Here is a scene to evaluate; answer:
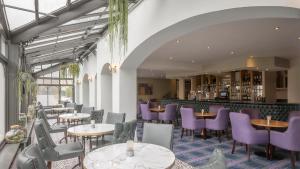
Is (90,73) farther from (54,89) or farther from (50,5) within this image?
(50,5)

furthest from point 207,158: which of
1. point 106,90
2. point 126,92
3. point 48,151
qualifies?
point 106,90

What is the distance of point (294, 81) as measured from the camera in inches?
381

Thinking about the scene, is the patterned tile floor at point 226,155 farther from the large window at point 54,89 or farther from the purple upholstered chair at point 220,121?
the large window at point 54,89

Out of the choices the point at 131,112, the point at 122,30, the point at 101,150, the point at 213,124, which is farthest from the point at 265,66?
the point at 101,150

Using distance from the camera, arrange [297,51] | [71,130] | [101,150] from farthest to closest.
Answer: [297,51] → [71,130] → [101,150]

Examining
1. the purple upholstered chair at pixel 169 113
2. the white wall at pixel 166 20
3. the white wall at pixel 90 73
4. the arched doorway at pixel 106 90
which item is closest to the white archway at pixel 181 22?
the white wall at pixel 166 20

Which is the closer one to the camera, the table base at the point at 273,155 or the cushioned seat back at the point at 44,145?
the cushioned seat back at the point at 44,145

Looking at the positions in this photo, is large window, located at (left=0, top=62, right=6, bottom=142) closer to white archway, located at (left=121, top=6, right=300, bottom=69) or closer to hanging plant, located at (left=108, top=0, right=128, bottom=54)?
white archway, located at (left=121, top=6, right=300, bottom=69)

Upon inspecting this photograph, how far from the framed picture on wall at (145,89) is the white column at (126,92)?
41.5 feet

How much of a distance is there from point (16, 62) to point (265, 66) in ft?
29.4

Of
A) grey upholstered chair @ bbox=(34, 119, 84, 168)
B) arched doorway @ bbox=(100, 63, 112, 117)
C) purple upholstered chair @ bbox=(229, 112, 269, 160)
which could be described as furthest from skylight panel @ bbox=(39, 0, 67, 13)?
purple upholstered chair @ bbox=(229, 112, 269, 160)

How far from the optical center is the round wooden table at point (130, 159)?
2.13m

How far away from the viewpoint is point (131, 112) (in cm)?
605

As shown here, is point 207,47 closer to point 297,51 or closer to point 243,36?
point 243,36
